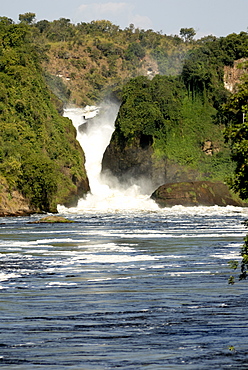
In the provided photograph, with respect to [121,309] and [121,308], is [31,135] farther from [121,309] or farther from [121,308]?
[121,309]

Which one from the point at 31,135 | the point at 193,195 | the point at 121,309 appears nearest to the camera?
the point at 121,309

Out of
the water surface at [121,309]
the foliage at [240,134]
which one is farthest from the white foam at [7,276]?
the foliage at [240,134]

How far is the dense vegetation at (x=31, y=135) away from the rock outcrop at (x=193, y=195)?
1573cm

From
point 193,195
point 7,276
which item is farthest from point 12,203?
point 7,276

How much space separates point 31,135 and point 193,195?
2794cm

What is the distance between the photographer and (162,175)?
155125mm

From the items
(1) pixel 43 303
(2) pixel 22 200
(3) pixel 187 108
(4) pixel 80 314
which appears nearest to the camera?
(4) pixel 80 314

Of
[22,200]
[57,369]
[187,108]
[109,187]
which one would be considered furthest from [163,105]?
[57,369]

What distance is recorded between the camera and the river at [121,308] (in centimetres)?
1662

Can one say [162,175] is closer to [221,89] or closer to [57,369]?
[221,89]

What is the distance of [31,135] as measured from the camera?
12475cm

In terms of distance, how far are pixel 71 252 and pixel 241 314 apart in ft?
70.3

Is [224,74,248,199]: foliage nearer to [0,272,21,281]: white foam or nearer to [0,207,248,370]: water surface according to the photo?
[0,207,248,370]: water surface

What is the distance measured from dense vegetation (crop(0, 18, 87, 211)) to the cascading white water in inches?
270
